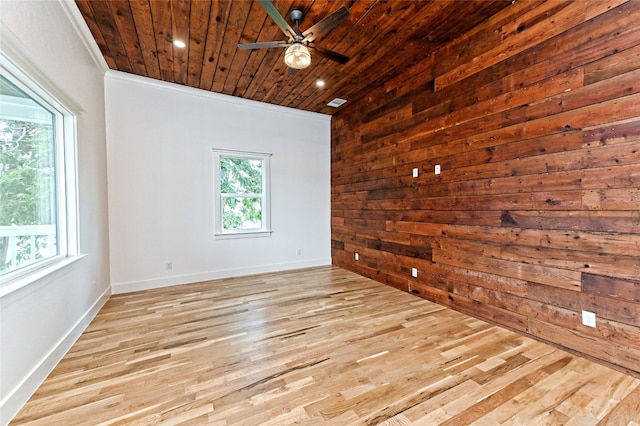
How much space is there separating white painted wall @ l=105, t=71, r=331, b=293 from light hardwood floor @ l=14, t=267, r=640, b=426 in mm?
1089

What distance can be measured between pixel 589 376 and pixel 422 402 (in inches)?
50.3

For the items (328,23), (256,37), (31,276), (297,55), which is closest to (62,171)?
(31,276)

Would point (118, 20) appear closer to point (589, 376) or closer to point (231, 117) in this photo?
point (231, 117)

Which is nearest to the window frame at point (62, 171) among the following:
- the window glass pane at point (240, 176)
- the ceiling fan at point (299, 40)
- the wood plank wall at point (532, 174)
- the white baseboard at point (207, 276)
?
the white baseboard at point (207, 276)

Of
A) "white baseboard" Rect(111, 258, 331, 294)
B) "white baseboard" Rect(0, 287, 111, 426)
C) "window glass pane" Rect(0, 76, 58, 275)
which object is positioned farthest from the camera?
"white baseboard" Rect(111, 258, 331, 294)

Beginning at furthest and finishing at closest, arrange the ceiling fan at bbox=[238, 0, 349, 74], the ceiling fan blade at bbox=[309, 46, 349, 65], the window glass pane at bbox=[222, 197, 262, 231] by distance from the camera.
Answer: the window glass pane at bbox=[222, 197, 262, 231], the ceiling fan blade at bbox=[309, 46, 349, 65], the ceiling fan at bbox=[238, 0, 349, 74]

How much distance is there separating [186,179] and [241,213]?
1006 millimetres

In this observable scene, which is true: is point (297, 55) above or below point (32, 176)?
above

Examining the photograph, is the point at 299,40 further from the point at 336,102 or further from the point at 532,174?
the point at 532,174

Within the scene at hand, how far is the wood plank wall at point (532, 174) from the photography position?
1.86 metres

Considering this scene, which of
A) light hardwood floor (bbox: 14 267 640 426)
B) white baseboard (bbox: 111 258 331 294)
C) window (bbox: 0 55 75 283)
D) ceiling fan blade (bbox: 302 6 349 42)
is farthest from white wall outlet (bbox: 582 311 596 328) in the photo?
window (bbox: 0 55 75 283)

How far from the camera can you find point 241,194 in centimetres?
447

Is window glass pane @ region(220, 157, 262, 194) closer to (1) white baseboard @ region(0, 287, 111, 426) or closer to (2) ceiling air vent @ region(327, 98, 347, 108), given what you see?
(2) ceiling air vent @ region(327, 98, 347, 108)

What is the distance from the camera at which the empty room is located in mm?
1646
